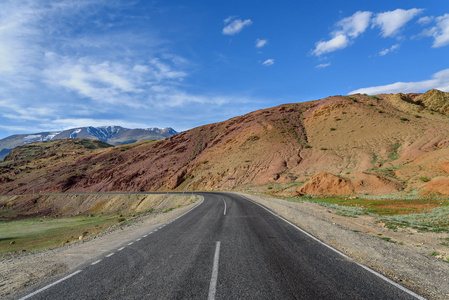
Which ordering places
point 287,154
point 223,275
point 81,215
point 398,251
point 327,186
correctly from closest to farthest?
1. point 223,275
2. point 398,251
3. point 327,186
4. point 81,215
5. point 287,154

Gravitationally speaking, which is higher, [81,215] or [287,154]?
[287,154]

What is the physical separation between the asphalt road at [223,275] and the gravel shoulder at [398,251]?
62 cm

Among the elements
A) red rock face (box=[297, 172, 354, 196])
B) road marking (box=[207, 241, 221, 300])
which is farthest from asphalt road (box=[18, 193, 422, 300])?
red rock face (box=[297, 172, 354, 196])

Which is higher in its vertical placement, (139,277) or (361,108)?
(361,108)

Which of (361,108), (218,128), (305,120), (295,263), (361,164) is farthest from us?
(218,128)

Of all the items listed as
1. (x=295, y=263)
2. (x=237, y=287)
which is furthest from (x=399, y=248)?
(x=237, y=287)

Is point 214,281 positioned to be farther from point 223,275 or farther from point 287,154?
point 287,154

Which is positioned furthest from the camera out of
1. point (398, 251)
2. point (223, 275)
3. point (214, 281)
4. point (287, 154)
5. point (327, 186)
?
point (287, 154)

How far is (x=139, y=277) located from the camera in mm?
5820

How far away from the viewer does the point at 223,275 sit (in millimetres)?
5707

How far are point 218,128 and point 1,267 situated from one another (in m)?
80.9

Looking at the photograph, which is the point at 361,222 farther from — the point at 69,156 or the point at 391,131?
the point at 69,156

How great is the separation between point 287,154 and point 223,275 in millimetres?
57579

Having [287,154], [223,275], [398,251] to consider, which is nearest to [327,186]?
[287,154]
